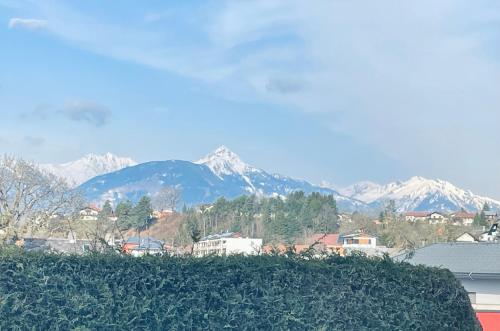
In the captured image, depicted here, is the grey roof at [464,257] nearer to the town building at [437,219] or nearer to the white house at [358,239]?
the white house at [358,239]

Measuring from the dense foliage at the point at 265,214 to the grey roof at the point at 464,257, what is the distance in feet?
142

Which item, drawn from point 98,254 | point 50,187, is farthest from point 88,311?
point 50,187

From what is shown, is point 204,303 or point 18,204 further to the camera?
point 18,204

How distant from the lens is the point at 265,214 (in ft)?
285

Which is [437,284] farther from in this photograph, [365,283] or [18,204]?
[18,204]

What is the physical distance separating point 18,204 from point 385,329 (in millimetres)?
31230

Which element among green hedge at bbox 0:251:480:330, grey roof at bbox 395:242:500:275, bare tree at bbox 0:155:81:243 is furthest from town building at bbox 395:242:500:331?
bare tree at bbox 0:155:81:243

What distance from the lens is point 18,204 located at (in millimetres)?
35875

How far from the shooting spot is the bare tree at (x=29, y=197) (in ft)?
114

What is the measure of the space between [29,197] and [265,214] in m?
52.0

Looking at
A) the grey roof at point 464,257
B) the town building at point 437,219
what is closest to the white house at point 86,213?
the grey roof at point 464,257

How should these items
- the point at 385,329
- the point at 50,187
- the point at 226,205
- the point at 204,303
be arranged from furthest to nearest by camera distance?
the point at 226,205 < the point at 50,187 < the point at 385,329 < the point at 204,303

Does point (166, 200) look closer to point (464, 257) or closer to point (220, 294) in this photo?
point (464, 257)

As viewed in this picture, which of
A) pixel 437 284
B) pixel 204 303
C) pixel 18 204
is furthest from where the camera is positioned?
pixel 18 204
